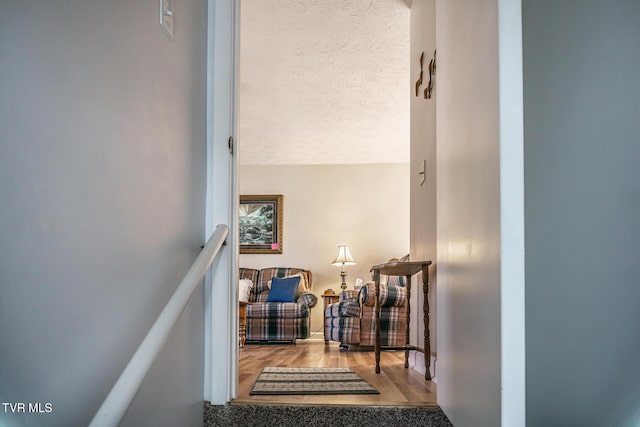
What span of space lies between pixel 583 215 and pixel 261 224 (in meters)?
6.39

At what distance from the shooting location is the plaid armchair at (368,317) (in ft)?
15.0

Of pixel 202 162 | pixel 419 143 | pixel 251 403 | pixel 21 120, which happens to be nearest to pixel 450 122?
pixel 202 162

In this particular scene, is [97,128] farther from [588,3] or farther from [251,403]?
[588,3]

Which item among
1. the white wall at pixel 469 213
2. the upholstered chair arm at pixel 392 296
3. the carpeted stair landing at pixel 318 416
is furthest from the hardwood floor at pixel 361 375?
the upholstered chair arm at pixel 392 296

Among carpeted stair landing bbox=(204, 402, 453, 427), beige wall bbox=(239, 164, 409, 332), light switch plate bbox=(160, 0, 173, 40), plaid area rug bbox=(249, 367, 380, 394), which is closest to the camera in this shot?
light switch plate bbox=(160, 0, 173, 40)

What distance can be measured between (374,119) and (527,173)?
14.7 ft

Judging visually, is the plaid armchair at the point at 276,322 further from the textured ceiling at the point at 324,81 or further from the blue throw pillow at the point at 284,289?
the textured ceiling at the point at 324,81

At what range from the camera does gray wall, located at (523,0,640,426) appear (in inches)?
62.8

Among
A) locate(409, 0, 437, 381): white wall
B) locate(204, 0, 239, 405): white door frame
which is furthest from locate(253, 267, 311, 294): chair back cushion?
locate(204, 0, 239, 405): white door frame

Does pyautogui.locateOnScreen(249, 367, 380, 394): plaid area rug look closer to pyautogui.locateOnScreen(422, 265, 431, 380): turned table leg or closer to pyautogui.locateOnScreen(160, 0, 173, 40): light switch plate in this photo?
pyautogui.locateOnScreen(422, 265, 431, 380): turned table leg

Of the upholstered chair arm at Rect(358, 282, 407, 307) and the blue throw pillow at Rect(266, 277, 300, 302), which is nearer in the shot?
the upholstered chair arm at Rect(358, 282, 407, 307)

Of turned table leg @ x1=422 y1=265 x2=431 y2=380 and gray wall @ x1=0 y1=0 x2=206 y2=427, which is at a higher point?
gray wall @ x1=0 y1=0 x2=206 y2=427

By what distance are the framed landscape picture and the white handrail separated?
20.5 feet

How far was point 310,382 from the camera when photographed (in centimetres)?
267
